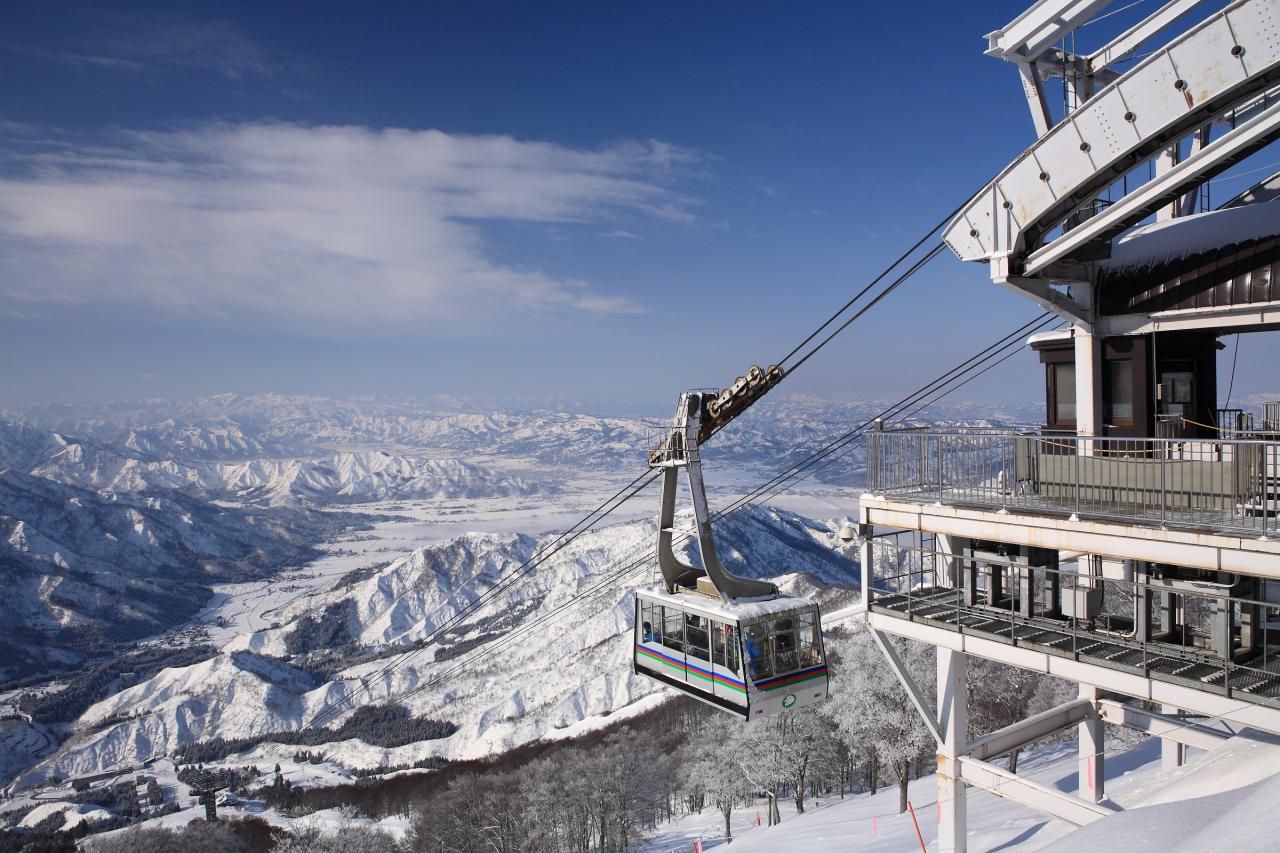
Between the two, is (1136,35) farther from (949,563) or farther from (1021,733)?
(1021,733)

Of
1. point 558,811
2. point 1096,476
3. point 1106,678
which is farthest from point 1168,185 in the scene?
point 558,811

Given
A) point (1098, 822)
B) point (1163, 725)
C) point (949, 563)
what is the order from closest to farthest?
point (1098, 822), point (1163, 725), point (949, 563)

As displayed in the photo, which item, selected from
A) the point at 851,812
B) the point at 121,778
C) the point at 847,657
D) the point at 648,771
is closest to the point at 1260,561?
the point at 851,812

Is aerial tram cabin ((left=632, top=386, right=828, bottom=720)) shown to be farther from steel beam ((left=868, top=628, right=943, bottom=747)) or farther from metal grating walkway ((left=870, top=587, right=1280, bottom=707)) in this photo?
metal grating walkway ((left=870, top=587, right=1280, bottom=707))

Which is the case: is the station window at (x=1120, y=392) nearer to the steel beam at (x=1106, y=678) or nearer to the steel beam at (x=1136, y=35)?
the steel beam at (x=1106, y=678)

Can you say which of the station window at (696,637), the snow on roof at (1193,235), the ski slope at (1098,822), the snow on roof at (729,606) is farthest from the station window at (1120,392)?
the station window at (696,637)

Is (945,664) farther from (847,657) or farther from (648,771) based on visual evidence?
(648,771)
